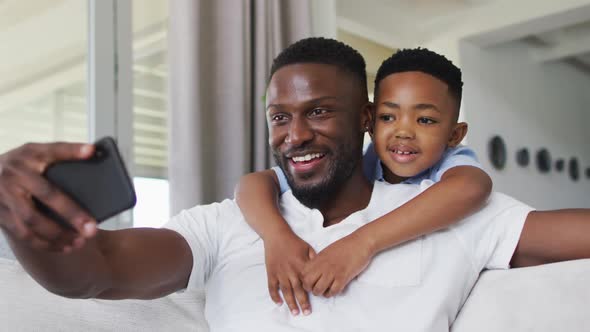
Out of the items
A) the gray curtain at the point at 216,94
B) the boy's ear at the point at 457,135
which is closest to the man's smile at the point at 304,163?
the boy's ear at the point at 457,135

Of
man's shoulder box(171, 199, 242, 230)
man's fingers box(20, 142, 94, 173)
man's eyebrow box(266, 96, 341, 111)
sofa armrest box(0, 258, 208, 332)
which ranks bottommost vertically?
sofa armrest box(0, 258, 208, 332)

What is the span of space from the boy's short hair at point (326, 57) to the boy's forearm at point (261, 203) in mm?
235

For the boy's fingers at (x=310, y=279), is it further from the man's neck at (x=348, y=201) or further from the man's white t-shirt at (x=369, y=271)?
the man's neck at (x=348, y=201)

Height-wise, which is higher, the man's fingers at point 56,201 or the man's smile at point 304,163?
the man's smile at point 304,163

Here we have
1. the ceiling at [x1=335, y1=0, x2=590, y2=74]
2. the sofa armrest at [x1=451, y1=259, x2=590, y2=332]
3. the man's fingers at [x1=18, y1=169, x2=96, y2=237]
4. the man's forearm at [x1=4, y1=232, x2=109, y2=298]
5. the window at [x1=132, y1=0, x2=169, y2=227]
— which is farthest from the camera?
the ceiling at [x1=335, y1=0, x2=590, y2=74]

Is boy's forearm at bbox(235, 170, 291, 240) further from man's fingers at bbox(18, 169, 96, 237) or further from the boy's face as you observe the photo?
man's fingers at bbox(18, 169, 96, 237)

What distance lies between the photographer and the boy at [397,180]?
108 centimetres

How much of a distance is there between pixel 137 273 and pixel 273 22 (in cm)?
213

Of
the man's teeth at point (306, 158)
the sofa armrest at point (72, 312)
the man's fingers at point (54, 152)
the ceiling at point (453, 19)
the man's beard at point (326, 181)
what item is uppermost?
the ceiling at point (453, 19)

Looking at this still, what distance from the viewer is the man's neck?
1.32 m

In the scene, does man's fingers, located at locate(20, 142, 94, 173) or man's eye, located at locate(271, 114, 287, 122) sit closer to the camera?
man's fingers, located at locate(20, 142, 94, 173)

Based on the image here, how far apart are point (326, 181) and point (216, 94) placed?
4.95ft

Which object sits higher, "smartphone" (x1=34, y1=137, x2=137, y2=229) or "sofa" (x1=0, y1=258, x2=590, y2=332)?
"smartphone" (x1=34, y1=137, x2=137, y2=229)

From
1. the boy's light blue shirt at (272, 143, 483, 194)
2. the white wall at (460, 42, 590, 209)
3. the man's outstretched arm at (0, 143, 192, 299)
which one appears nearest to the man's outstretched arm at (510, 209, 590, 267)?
the boy's light blue shirt at (272, 143, 483, 194)
